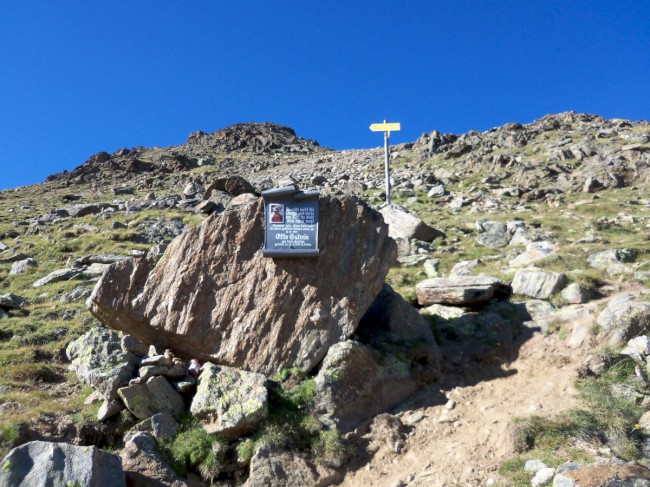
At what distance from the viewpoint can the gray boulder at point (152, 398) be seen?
7809mm

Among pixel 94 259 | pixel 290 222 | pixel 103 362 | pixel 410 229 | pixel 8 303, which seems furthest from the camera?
pixel 94 259

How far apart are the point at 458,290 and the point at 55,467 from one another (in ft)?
30.5

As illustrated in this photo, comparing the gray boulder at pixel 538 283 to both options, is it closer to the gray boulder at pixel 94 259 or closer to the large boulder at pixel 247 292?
the large boulder at pixel 247 292

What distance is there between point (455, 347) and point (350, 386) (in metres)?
3.22

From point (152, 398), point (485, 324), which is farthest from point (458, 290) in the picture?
point (152, 398)

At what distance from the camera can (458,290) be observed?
11.6 metres

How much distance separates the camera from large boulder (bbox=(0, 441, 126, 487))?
5301mm

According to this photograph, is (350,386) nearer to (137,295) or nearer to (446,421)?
(446,421)

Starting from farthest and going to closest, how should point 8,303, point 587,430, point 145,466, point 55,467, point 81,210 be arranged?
point 81,210, point 8,303, point 587,430, point 145,466, point 55,467

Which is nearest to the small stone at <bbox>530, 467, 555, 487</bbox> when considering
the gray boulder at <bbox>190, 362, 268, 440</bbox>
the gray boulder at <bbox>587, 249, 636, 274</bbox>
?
the gray boulder at <bbox>190, 362, 268, 440</bbox>

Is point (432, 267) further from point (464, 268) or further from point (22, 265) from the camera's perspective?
point (22, 265)

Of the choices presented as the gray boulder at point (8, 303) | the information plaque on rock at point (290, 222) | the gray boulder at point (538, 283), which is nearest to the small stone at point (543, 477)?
the information plaque on rock at point (290, 222)

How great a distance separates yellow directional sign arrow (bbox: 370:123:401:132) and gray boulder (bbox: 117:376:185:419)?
66.7ft

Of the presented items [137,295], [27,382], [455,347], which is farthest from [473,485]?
[27,382]
